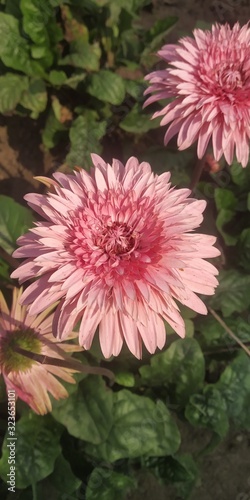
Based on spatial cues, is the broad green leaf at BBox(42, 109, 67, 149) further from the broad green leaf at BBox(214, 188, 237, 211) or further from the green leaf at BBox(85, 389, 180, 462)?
the green leaf at BBox(85, 389, 180, 462)

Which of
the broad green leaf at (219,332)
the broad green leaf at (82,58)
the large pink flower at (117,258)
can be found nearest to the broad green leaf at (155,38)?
the broad green leaf at (82,58)

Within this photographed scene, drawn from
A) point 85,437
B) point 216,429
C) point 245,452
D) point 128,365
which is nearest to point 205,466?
point 245,452

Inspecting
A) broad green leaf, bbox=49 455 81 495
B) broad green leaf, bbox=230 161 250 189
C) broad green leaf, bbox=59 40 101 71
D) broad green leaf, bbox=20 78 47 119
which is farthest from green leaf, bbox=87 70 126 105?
broad green leaf, bbox=49 455 81 495

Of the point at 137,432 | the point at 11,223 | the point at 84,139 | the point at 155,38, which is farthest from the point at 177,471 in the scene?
the point at 155,38

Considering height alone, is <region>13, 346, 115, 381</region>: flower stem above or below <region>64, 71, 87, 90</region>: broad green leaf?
below

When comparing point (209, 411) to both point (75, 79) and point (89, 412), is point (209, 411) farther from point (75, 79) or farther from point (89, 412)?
point (75, 79)

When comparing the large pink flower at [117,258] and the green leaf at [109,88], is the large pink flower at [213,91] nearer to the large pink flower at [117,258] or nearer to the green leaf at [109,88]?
the large pink flower at [117,258]
